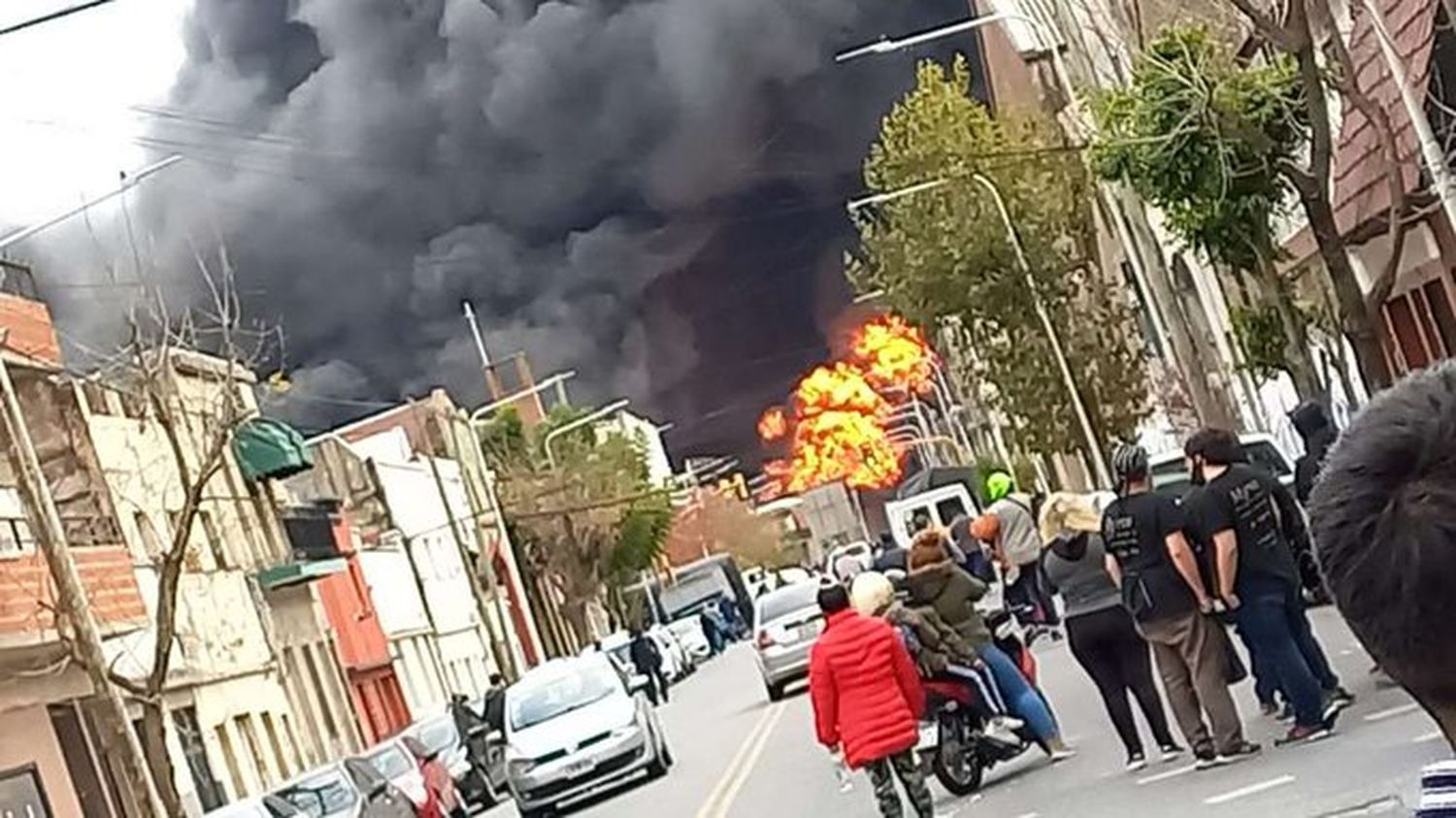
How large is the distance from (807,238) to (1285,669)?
56211mm

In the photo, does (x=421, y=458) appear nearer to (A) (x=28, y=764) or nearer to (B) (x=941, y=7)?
(B) (x=941, y=7)

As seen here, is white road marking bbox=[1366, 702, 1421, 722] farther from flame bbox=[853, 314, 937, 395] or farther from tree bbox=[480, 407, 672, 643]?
tree bbox=[480, 407, 672, 643]

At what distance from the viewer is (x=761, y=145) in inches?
2645

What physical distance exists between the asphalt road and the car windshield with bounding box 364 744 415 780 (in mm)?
2285

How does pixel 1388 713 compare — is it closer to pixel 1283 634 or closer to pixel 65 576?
pixel 1283 634

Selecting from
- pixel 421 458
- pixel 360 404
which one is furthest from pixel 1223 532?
pixel 360 404

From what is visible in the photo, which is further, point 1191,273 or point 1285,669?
point 1191,273

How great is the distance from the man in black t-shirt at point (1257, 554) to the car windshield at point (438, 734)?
24544 mm

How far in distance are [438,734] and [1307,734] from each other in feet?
86.2

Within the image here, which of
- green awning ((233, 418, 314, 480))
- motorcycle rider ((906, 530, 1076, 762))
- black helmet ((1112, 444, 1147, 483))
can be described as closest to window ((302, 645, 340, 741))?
green awning ((233, 418, 314, 480))

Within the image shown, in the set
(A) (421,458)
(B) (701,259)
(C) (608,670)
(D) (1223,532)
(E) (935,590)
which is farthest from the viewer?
(A) (421,458)

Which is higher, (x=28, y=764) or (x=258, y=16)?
(x=258, y=16)

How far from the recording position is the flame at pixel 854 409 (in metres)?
62.8

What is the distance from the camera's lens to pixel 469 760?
138 ft
